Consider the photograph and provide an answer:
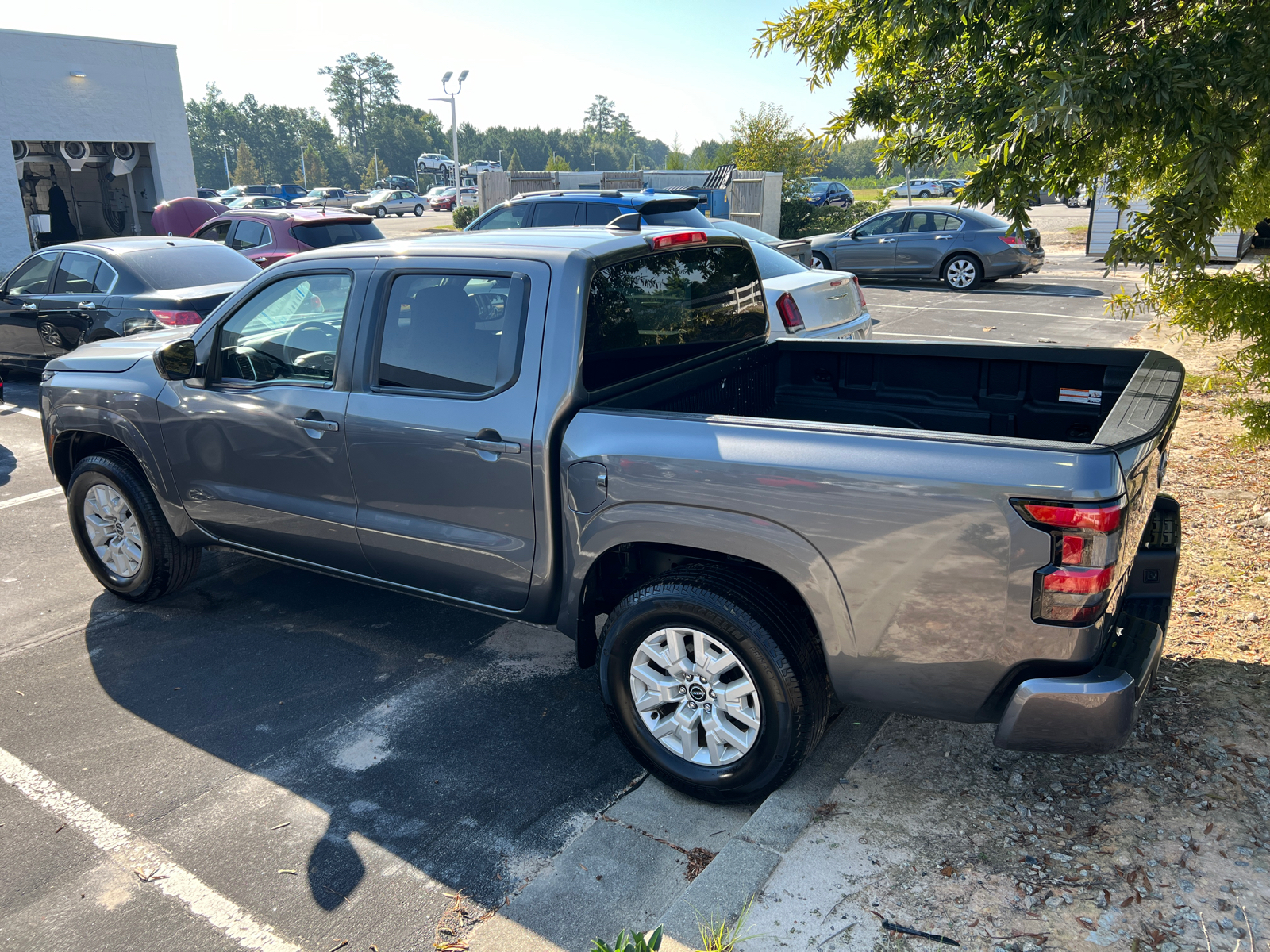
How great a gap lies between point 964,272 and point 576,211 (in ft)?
31.4

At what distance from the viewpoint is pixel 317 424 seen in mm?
4113

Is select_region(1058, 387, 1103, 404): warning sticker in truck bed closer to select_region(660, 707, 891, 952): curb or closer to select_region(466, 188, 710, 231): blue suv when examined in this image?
select_region(660, 707, 891, 952): curb

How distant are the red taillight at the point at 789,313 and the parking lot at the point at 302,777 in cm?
380

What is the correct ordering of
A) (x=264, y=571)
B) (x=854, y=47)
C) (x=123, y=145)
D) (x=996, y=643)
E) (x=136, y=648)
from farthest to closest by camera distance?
1. (x=123, y=145)
2. (x=264, y=571)
3. (x=136, y=648)
4. (x=854, y=47)
5. (x=996, y=643)

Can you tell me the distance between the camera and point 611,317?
145 inches

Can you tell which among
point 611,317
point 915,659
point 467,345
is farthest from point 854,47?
point 915,659

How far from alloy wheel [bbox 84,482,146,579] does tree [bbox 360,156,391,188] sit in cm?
10641

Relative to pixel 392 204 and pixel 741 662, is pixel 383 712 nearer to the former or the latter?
pixel 741 662

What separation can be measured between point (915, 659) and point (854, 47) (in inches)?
111

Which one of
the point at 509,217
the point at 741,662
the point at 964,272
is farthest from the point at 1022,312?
the point at 741,662

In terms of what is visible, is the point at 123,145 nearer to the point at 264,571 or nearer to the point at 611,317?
the point at 264,571

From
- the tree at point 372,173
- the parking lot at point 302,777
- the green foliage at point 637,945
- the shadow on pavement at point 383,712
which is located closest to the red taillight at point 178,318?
the parking lot at point 302,777

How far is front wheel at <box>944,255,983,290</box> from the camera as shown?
57.6ft

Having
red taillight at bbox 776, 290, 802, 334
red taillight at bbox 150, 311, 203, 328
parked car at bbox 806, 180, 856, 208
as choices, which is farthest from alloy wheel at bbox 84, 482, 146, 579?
parked car at bbox 806, 180, 856, 208
